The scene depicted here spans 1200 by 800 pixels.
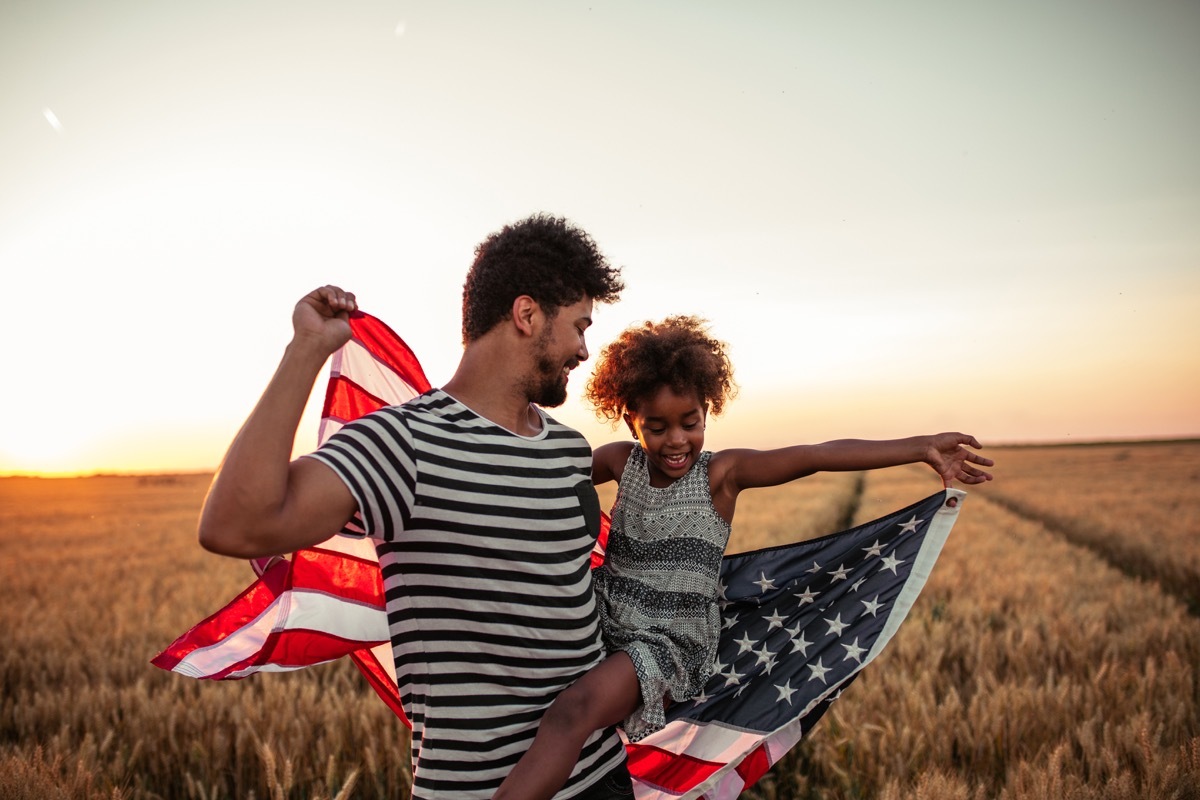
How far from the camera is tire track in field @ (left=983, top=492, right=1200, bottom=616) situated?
35.7 ft

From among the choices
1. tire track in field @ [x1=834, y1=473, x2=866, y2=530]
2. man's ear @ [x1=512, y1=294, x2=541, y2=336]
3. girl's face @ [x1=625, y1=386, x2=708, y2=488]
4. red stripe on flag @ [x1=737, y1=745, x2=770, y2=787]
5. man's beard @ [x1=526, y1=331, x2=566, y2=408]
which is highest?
man's ear @ [x1=512, y1=294, x2=541, y2=336]

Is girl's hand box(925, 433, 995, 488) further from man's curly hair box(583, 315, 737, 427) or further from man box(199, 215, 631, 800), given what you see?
man box(199, 215, 631, 800)

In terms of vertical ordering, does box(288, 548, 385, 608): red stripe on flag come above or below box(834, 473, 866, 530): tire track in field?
above

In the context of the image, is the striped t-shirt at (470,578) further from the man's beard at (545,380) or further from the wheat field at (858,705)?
the wheat field at (858,705)

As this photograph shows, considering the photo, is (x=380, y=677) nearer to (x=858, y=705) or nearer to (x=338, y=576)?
(x=338, y=576)

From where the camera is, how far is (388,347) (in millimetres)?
3266

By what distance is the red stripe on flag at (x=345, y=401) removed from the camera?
3.10m

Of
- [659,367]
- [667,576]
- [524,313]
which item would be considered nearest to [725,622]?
[667,576]

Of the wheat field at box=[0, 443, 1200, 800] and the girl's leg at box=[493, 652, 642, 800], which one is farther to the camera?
the wheat field at box=[0, 443, 1200, 800]

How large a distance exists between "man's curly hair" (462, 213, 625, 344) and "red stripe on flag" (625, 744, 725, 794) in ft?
6.09

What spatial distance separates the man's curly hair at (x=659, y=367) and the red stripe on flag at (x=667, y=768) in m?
1.35

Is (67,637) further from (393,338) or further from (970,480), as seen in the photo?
(970,480)

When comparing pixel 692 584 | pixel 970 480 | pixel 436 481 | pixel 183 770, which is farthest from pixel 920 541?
pixel 183 770

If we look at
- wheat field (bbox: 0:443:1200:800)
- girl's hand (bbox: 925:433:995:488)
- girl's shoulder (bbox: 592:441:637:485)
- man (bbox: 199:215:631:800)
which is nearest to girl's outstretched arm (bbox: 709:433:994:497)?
girl's hand (bbox: 925:433:995:488)
